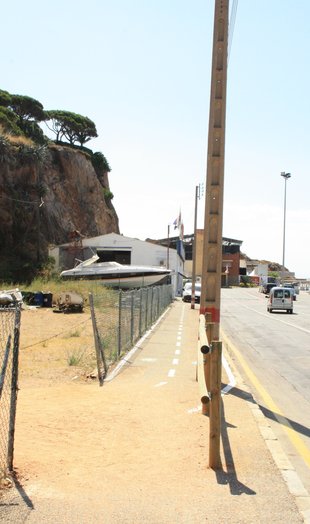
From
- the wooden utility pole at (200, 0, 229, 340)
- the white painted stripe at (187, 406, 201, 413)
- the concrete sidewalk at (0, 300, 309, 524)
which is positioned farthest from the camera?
the wooden utility pole at (200, 0, 229, 340)

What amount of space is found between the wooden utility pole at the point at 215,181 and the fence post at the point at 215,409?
4.80 metres

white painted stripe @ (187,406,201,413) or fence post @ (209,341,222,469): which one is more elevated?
fence post @ (209,341,222,469)

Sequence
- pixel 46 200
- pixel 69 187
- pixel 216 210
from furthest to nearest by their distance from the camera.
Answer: pixel 69 187, pixel 46 200, pixel 216 210

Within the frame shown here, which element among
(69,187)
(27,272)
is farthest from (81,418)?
(69,187)

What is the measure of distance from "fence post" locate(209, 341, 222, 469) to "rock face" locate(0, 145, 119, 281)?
43.8 m

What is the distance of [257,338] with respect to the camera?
21.1 meters

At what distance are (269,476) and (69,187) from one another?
70.0m

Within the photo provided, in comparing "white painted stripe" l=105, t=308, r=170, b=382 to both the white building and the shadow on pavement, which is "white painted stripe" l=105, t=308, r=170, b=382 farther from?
the white building

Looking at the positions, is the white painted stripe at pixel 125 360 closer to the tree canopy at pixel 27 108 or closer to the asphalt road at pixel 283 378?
the asphalt road at pixel 283 378

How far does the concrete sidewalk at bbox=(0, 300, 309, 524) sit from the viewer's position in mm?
4523

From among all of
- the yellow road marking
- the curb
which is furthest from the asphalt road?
the curb

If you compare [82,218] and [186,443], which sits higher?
[82,218]

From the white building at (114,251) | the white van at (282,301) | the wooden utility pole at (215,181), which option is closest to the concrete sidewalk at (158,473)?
the wooden utility pole at (215,181)

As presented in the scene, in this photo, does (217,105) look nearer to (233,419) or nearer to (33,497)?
(233,419)
